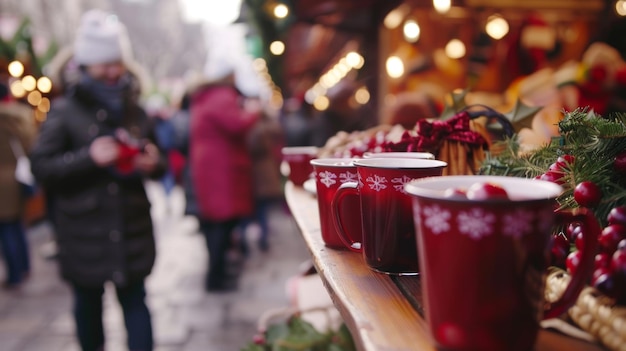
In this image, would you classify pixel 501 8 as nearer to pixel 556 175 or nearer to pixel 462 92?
pixel 462 92

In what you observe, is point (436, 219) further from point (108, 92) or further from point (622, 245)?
point (108, 92)

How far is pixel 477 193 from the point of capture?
2.08 ft

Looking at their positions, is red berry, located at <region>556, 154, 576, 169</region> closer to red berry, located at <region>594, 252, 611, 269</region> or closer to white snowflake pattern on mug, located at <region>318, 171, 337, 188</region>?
red berry, located at <region>594, 252, 611, 269</region>

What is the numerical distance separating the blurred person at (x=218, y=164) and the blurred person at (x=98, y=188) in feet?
6.01

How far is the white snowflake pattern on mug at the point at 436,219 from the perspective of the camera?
2.06 ft

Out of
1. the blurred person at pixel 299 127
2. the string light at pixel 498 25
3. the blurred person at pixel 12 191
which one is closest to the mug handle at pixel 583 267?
the string light at pixel 498 25

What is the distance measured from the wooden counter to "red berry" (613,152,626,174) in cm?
35

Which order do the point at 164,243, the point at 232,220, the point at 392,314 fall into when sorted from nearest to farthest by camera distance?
1. the point at 392,314
2. the point at 232,220
3. the point at 164,243

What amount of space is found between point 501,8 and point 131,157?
4.47m

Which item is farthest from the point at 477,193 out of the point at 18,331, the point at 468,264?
the point at 18,331

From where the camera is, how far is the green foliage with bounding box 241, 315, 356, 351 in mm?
1852

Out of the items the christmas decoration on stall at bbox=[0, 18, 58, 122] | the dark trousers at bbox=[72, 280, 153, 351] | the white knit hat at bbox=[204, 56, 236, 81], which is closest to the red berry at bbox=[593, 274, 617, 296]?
the dark trousers at bbox=[72, 280, 153, 351]

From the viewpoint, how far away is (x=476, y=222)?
2.00 feet

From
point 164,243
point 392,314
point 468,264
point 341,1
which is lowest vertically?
point 164,243
